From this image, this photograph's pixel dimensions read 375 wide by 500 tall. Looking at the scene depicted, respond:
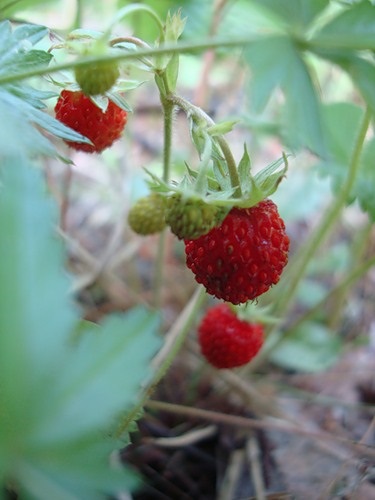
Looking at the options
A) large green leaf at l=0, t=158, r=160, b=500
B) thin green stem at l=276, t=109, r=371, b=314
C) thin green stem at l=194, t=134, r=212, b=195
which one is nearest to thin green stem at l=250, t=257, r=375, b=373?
thin green stem at l=276, t=109, r=371, b=314

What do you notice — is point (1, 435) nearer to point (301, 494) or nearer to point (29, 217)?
point (29, 217)

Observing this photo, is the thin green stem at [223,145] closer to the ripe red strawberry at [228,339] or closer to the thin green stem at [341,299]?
the ripe red strawberry at [228,339]

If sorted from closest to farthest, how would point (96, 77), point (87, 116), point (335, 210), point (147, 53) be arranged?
A: point (147, 53) < point (96, 77) < point (87, 116) < point (335, 210)

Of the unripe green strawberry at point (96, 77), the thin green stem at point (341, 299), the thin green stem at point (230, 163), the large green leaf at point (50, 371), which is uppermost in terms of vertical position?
the thin green stem at point (341, 299)

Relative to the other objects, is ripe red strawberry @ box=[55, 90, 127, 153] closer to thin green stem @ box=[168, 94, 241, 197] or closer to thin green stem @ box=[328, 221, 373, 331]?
thin green stem @ box=[168, 94, 241, 197]

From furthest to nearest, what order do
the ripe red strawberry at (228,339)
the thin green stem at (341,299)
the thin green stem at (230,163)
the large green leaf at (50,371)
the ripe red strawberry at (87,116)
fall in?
the thin green stem at (341,299)
the ripe red strawberry at (228,339)
the ripe red strawberry at (87,116)
the thin green stem at (230,163)
the large green leaf at (50,371)

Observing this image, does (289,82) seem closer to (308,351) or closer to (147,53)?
(147,53)

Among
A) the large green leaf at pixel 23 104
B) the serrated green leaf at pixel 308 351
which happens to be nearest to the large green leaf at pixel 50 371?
the large green leaf at pixel 23 104

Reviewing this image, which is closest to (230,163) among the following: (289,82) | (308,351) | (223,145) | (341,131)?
(223,145)
